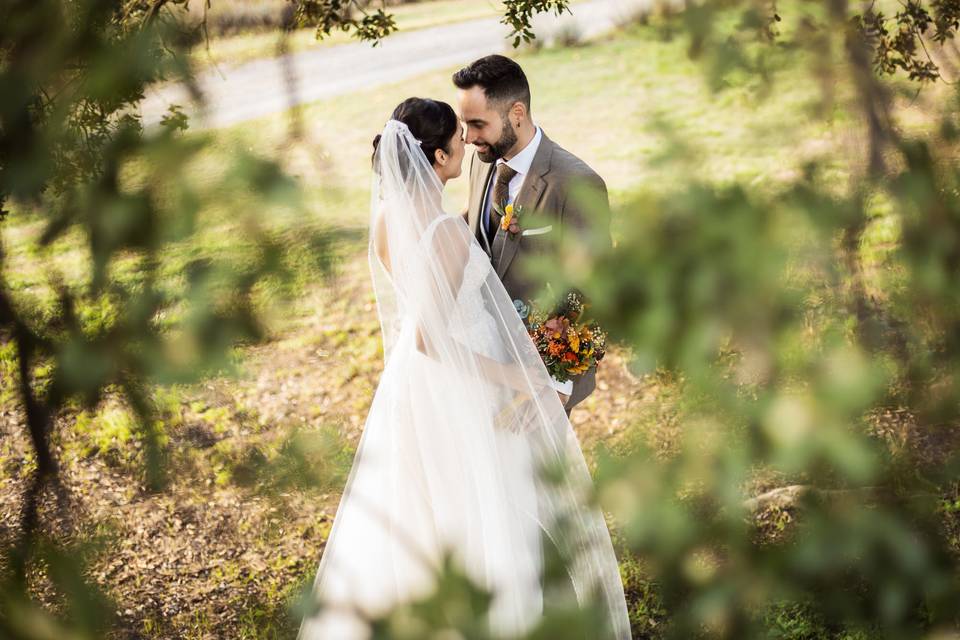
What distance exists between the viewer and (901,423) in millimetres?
1116

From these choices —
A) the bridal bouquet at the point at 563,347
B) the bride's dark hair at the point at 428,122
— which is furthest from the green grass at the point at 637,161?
the bride's dark hair at the point at 428,122

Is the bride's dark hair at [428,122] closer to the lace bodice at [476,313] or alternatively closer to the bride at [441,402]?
the bride at [441,402]

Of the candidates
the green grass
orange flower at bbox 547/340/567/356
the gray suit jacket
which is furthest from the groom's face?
the green grass

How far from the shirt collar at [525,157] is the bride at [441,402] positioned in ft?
0.77

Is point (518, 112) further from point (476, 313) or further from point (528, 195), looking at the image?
point (476, 313)

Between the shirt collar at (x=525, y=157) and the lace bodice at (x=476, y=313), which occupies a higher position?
the shirt collar at (x=525, y=157)

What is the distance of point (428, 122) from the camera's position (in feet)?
9.64

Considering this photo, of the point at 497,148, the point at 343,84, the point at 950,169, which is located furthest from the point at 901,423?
the point at 343,84

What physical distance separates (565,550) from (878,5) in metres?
1.02

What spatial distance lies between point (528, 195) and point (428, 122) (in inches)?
16.7

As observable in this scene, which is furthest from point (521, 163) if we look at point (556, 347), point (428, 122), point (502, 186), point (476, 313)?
point (556, 347)

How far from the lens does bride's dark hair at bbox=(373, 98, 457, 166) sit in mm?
2934

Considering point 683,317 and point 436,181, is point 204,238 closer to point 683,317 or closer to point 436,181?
point 683,317

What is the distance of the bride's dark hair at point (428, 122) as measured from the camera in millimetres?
2934
